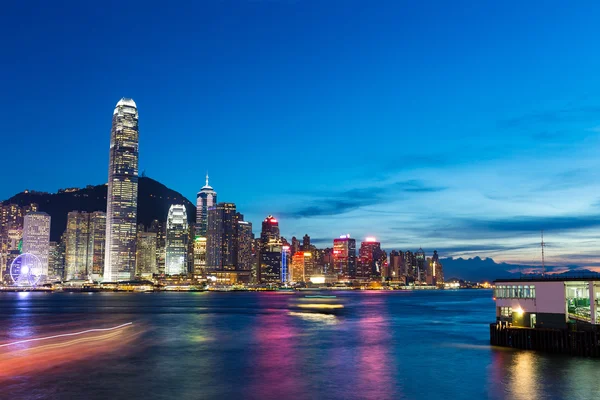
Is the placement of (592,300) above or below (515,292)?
below

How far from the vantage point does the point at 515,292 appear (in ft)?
209

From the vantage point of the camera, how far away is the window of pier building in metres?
61.9

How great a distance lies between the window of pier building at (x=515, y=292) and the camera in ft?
203

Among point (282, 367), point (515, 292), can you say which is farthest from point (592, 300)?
point (282, 367)

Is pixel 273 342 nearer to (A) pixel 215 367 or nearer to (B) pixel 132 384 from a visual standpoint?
(A) pixel 215 367

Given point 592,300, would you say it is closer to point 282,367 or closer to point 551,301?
point 551,301

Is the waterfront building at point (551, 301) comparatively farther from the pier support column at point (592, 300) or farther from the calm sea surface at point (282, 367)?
the calm sea surface at point (282, 367)

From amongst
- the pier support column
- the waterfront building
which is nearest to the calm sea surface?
the waterfront building

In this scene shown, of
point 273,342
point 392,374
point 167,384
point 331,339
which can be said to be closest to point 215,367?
point 167,384

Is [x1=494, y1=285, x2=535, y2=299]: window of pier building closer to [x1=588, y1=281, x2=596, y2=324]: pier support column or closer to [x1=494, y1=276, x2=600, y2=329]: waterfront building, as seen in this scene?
[x1=494, y1=276, x2=600, y2=329]: waterfront building

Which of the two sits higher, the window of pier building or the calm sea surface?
the window of pier building

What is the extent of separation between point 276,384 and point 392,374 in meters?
11.7

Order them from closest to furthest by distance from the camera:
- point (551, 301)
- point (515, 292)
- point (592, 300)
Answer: point (592, 300) → point (551, 301) → point (515, 292)

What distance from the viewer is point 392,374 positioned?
175ft
